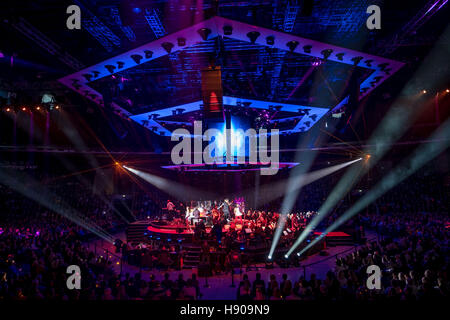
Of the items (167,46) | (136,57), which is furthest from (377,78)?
(136,57)

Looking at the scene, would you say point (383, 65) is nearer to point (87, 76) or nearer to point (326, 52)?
point (326, 52)

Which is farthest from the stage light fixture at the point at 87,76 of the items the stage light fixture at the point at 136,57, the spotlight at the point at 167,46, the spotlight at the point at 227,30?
the spotlight at the point at 227,30

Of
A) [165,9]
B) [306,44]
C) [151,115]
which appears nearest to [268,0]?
[306,44]

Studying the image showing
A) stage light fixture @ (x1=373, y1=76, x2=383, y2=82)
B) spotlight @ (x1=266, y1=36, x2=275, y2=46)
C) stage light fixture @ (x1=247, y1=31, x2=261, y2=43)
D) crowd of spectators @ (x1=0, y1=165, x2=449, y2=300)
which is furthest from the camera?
stage light fixture @ (x1=373, y1=76, x2=383, y2=82)

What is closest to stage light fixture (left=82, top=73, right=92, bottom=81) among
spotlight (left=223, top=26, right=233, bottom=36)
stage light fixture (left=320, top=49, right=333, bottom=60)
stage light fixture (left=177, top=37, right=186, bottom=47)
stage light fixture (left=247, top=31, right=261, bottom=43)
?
stage light fixture (left=177, top=37, right=186, bottom=47)

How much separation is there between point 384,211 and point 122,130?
674 inches

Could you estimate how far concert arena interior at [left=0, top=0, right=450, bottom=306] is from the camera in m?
6.50

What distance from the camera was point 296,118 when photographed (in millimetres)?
11945

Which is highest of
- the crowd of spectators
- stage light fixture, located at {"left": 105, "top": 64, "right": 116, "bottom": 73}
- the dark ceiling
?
the dark ceiling

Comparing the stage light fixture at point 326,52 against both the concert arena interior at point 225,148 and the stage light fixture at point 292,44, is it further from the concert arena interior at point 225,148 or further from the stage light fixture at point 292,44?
the stage light fixture at point 292,44

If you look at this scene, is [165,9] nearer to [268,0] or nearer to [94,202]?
[268,0]

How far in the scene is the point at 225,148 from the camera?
1072 centimetres

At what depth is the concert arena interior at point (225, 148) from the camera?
6.50 m

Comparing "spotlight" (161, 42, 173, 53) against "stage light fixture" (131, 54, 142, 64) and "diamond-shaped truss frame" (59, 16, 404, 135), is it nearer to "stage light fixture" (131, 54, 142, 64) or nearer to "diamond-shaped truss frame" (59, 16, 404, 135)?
"diamond-shaped truss frame" (59, 16, 404, 135)
